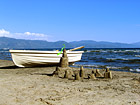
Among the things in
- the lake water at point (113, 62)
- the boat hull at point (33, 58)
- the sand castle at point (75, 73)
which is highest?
the boat hull at point (33, 58)

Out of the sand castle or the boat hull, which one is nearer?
the sand castle

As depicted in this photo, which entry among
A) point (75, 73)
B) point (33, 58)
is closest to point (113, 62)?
point (33, 58)

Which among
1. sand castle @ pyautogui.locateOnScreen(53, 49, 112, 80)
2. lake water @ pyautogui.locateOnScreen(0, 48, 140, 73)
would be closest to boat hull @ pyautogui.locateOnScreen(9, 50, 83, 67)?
lake water @ pyautogui.locateOnScreen(0, 48, 140, 73)

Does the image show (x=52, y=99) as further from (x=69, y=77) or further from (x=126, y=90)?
(x=69, y=77)

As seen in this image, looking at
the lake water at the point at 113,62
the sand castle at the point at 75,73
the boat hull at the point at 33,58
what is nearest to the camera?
the sand castle at the point at 75,73

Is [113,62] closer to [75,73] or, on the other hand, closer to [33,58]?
[33,58]

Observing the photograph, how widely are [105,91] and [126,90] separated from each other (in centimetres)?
73

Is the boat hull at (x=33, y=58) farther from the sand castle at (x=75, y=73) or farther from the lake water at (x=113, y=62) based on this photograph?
the sand castle at (x=75, y=73)

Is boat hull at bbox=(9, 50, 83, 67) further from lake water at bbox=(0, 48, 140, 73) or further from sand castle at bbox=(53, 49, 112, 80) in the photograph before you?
sand castle at bbox=(53, 49, 112, 80)

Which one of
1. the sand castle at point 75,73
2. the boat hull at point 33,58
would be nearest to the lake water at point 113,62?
the boat hull at point 33,58

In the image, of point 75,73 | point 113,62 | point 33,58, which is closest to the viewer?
point 75,73

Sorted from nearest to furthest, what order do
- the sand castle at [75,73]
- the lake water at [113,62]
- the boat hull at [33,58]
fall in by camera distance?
the sand castle at [75,73] → the boat hull at [33,58] → the lake water at [113,62]

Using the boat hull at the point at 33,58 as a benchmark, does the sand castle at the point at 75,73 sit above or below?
below

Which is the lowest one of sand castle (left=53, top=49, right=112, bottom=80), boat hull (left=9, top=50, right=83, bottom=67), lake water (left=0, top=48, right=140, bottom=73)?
lake water (left=0, top=48, right=140, bottom=73)
